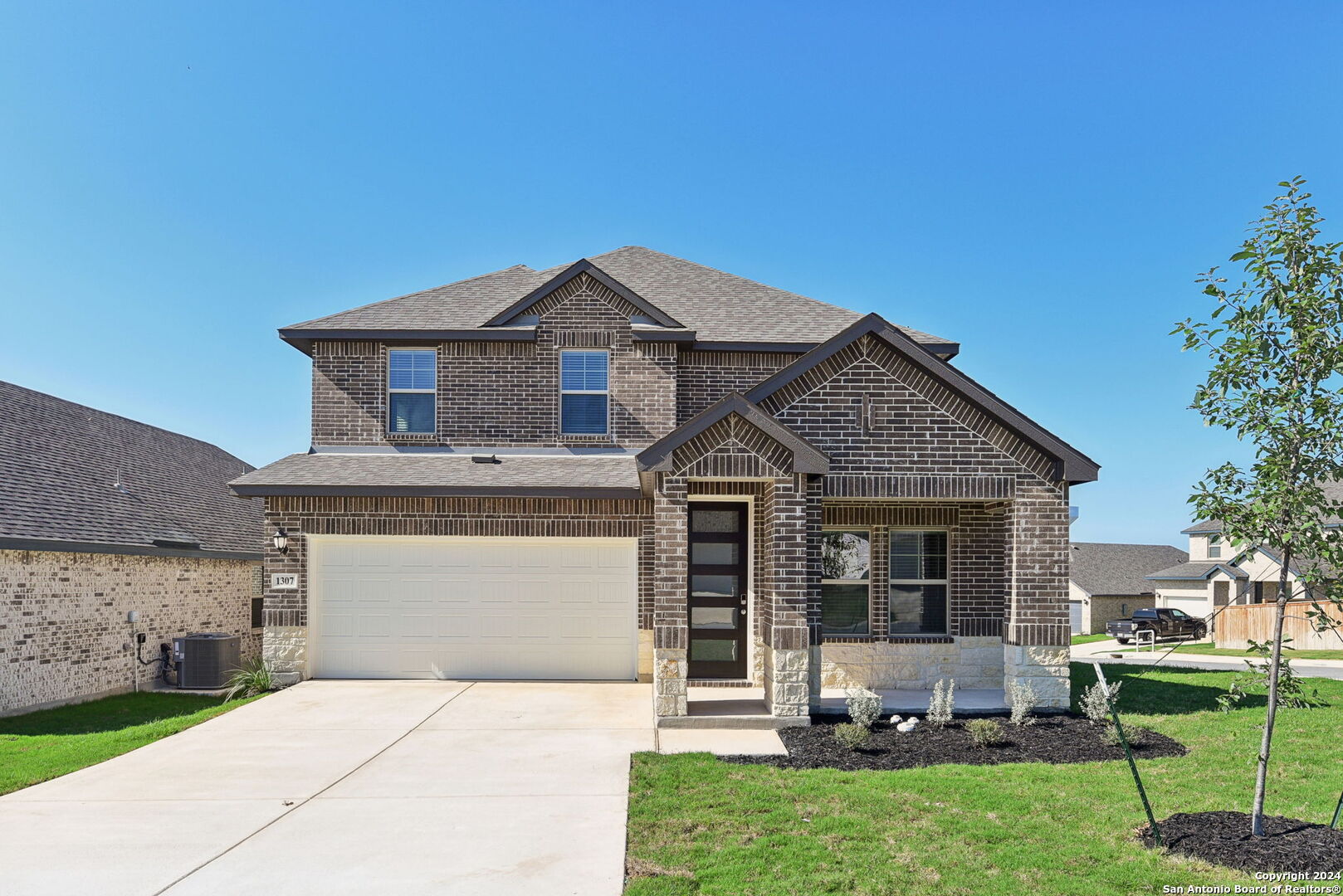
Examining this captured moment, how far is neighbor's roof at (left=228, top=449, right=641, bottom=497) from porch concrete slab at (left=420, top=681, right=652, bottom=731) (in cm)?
290

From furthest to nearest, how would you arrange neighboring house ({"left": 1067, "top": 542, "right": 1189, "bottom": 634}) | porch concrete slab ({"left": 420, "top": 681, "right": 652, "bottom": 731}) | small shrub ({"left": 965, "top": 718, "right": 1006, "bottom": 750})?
neighboring house ({"left": 1067, "top": 542, "right": 1189, "bottom": 634}) < porch concrete slab ({"left": 420, "top": 681, "right": 652, "bottom": 731}) < small shrub ({"left": 965, "top": 718, "right": 1006, "bottom": 750})

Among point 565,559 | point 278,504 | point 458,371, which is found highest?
point 458,371

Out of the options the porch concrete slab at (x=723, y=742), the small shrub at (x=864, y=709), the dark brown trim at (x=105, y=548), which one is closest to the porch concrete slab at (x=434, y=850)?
the porch concrete slab at (x=723, y=742)

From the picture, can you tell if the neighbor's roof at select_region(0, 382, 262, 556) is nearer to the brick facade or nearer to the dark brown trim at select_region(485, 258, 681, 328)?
the brick facade

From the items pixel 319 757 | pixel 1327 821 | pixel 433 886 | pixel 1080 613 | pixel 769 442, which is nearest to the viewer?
pixel 433 886

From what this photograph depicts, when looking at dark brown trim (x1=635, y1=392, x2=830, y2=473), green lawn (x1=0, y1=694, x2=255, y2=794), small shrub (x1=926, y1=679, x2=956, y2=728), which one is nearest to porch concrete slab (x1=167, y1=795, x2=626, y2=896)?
green lawn (x1=0, y1=694, x2=255, y2=794)

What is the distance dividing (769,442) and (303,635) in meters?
8.13

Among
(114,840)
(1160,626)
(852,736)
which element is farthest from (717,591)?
(1160,626)

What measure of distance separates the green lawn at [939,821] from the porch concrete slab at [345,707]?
13.2 feet

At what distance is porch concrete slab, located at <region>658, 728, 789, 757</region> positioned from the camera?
29.8 ft

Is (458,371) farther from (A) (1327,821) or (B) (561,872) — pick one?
(A) (1327,821)

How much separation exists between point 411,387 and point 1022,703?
10.6 meters

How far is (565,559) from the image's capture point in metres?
13.8

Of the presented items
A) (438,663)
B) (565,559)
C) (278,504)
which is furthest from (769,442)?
(278,504)
